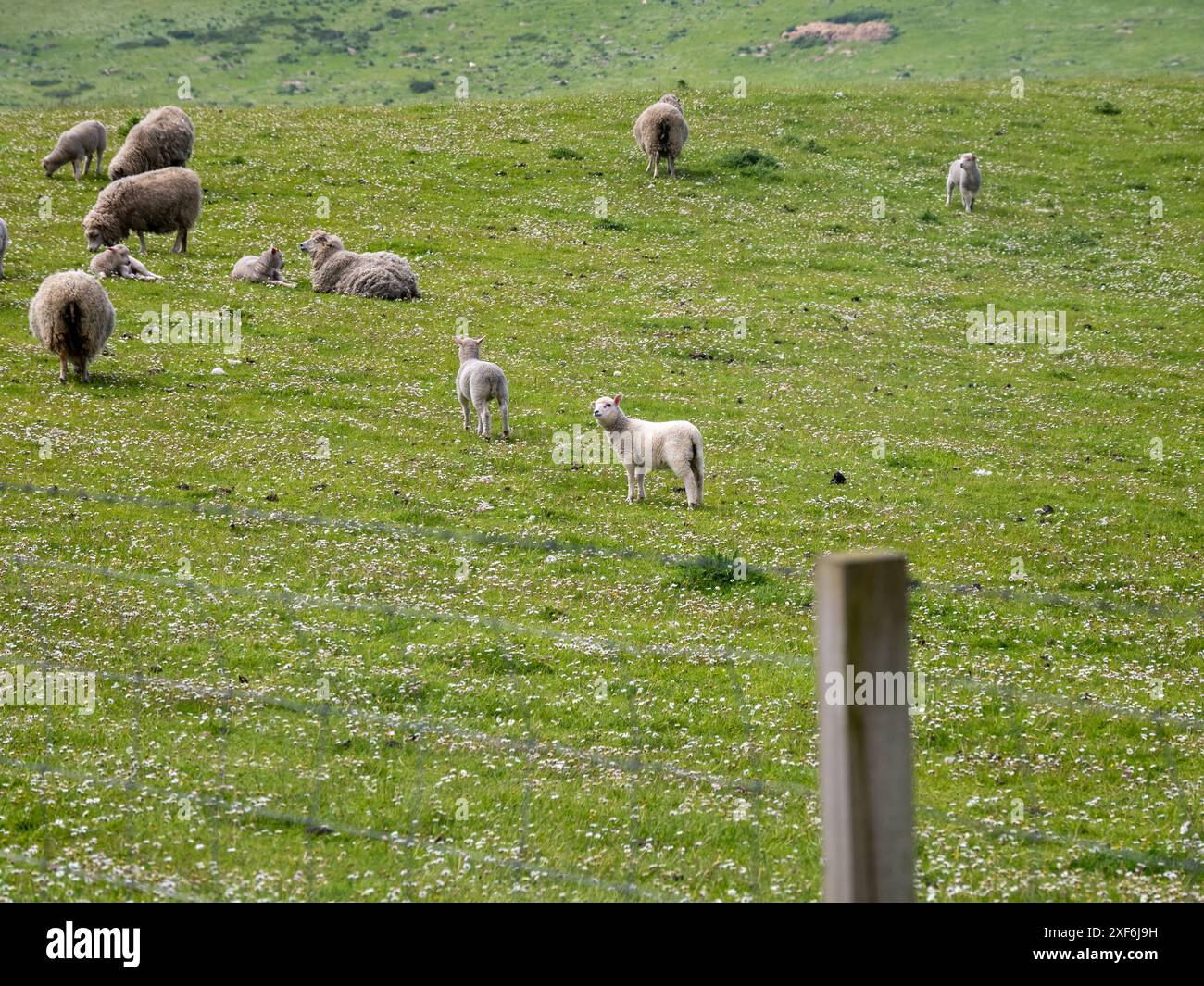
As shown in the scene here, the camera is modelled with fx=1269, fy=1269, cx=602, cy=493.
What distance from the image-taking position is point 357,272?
31547 mm

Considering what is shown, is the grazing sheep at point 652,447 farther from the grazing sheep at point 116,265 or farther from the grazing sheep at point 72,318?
the grazing sheep at point 116,265

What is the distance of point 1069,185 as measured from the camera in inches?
1742

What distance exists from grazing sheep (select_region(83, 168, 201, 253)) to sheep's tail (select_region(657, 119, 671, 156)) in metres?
16.5

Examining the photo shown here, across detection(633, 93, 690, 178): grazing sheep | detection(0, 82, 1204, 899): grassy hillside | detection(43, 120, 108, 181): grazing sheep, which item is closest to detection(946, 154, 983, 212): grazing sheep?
detection(0, 82, 1204, 899): grassy hillside

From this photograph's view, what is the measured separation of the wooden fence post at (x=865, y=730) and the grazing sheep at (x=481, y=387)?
717 inches

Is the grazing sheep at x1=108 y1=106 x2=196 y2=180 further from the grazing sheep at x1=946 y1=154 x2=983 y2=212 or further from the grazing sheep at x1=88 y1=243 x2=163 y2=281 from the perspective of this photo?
the grazing sheep at x1=946 y1=154 x2=983 y2=212

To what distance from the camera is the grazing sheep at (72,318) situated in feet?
74.3

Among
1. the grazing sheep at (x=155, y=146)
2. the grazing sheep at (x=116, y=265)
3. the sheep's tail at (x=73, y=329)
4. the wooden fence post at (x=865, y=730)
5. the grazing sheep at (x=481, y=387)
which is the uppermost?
the grazing sheep at (x=155, y=146)

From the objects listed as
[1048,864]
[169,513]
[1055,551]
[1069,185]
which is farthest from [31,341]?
[1069,185]

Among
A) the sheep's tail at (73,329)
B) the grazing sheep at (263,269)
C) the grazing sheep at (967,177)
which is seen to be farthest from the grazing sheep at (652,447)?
the grazing sheep at (967,177)

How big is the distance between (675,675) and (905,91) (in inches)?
1887

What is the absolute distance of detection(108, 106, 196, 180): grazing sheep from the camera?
118ft

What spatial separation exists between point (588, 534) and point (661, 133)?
28.4 metres
